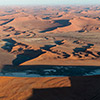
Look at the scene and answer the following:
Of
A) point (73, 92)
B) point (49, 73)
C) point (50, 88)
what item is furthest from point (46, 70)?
point (73, 92)

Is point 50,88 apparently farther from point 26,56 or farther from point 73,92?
point 26,56

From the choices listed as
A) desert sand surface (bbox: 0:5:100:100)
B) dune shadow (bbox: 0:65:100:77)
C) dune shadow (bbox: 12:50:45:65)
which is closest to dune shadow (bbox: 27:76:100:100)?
desert sand surface (bbox: 0:5:100:100)

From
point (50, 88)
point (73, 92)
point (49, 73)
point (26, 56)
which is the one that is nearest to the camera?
point (73, 92)

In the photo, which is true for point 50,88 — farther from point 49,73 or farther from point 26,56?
point 26,56

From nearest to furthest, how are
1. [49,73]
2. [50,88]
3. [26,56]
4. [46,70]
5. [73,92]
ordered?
[73,92] < [50,88] < [49,73] < [46,70] < [26,56]

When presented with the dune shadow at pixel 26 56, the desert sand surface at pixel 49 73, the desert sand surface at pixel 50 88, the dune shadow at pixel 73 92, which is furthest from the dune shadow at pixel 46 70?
the dune shadow at pixel 73 92

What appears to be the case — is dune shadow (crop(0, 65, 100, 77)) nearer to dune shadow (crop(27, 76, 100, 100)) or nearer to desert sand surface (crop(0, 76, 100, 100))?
desert sand surface (crop(0, 76, 100, 100))

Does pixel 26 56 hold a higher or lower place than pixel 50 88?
lower

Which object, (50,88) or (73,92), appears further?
(50,88)
